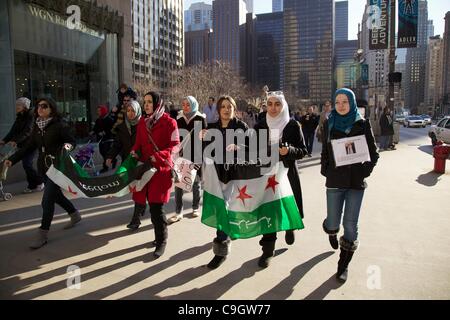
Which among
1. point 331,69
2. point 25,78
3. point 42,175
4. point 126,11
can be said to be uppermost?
point 331,69

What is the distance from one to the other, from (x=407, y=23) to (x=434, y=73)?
147661mm

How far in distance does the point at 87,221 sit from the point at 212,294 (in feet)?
11.0

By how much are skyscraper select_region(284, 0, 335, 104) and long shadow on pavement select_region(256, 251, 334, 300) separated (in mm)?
129348

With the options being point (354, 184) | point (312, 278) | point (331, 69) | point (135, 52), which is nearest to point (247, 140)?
point (354, 184)

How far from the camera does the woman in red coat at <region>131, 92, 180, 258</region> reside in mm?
4828

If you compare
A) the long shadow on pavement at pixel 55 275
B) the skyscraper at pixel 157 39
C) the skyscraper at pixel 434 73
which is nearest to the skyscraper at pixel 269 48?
the skyscraper at pixel 157 39

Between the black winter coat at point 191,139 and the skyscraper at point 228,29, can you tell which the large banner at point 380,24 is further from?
the skyscraper at point 228,29

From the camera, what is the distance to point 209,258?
4828 millimetres

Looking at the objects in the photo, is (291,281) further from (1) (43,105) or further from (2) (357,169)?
(1) (43,105)

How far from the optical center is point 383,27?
20.0 metres

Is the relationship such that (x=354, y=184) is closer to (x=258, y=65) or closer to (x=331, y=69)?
(x=331, y=69)

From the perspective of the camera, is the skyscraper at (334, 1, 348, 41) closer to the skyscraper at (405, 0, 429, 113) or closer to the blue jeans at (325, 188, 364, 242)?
the skyscraper at (405, 0, 429, 113)

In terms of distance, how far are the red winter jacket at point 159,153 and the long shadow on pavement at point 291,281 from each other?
171cm

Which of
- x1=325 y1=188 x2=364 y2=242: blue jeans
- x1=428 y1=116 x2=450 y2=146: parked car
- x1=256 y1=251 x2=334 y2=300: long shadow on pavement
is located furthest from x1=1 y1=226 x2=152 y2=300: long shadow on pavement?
x1=428 y1=116 x2=450 y2=146: parked car
